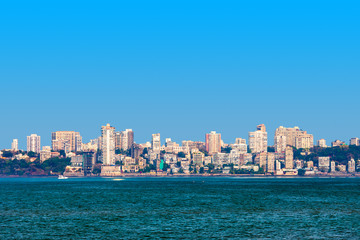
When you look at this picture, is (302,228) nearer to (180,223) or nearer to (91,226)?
(180,223)

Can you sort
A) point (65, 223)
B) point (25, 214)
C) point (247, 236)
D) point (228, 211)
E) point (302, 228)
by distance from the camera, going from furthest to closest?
point (228, 211) < point (25, 214) < point (65, 223) < point (302, 228) < point (247, 236)

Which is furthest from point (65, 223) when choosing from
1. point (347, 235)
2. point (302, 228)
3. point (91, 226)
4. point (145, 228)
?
point (347, 235)

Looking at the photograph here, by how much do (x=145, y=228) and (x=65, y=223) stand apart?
989 centimetres

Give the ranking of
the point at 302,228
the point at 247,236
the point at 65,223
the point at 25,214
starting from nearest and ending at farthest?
the point at 247,236, the point at 302,228, the point at 65,223, the point at 25,214

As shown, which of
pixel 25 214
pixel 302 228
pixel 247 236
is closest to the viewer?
pixel 247 236

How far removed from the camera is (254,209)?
3438 inches

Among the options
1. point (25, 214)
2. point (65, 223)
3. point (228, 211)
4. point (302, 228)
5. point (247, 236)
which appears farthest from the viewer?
point (228, 211)

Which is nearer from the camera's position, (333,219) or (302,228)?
(302,228)

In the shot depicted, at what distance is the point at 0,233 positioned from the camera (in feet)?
191

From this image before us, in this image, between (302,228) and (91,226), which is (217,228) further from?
(91,226)

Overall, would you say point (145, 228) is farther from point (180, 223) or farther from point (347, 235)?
point (347, 235)

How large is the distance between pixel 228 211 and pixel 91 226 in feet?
81.1

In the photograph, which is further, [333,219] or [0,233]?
[333,219]

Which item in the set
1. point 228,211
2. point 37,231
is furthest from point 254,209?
point 37,231
